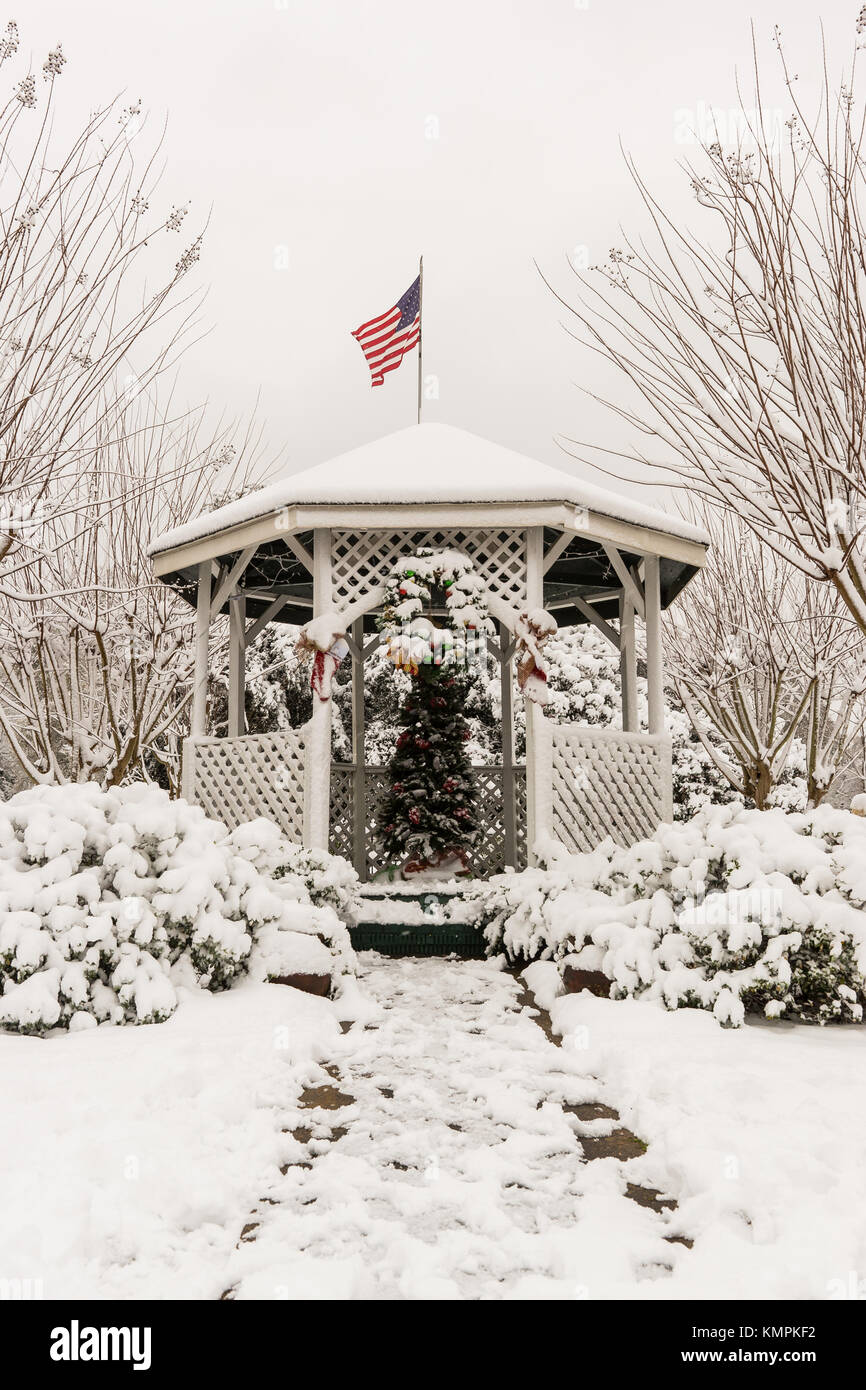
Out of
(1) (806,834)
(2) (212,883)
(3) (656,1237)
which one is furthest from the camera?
(1) (806,834)

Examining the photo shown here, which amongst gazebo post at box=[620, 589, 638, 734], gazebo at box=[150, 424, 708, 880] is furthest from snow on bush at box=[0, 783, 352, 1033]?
gazebo post at box=[620, 589, 638, 734]

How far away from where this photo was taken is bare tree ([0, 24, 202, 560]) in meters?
5.01

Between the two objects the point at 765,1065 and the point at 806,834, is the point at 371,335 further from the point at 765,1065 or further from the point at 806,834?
the point at 765,1065

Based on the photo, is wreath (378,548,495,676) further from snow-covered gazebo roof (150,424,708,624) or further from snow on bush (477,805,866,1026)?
snow on bush (477,805,866,1026)

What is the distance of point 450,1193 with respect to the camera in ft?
8.12

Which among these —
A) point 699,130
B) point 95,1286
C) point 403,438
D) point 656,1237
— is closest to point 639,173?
point 699,130

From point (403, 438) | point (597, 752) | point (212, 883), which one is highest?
point (403, 438)

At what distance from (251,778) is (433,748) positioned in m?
1.92

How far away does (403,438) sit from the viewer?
27.1 feet

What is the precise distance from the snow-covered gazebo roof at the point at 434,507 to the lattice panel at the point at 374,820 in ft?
8.94

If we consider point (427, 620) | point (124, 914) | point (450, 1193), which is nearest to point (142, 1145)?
point (450, 1193)

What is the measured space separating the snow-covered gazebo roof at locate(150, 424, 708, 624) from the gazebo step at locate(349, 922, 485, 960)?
10.7ft
